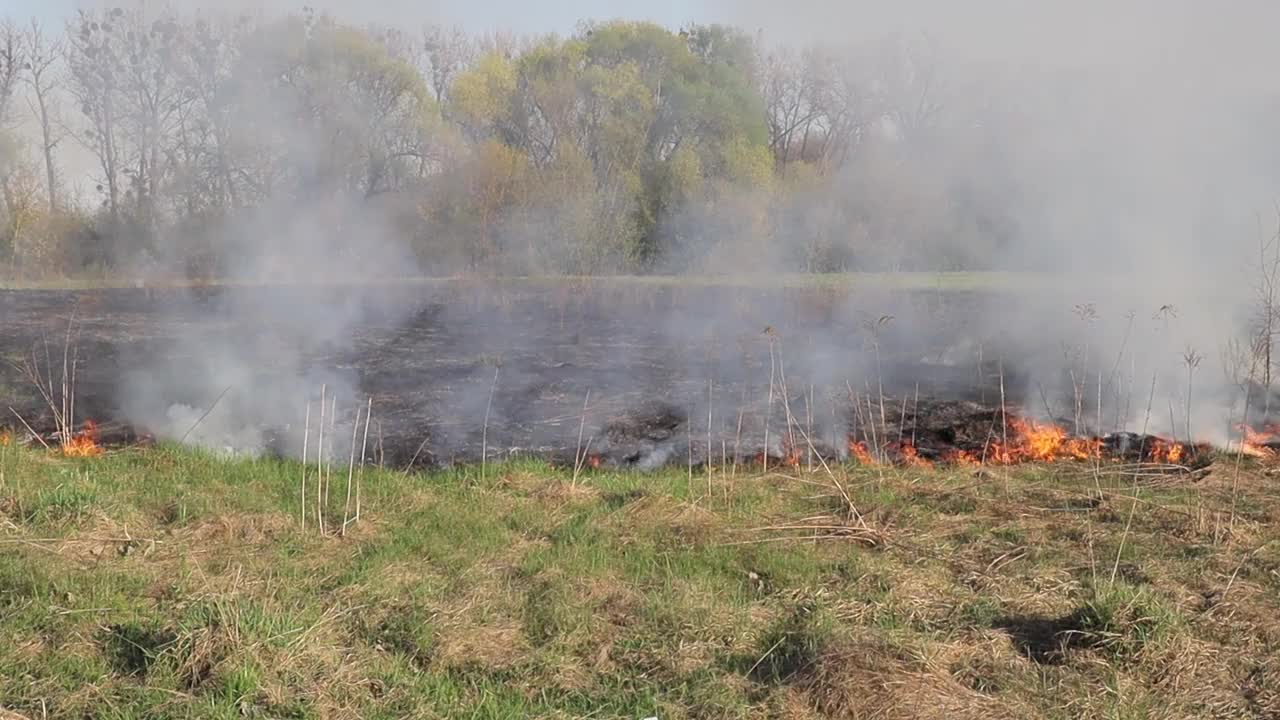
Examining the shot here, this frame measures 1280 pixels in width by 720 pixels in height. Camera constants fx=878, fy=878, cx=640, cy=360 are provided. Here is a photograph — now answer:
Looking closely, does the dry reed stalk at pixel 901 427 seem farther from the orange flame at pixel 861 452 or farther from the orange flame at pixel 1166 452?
the orange flame at pixel 1166 452

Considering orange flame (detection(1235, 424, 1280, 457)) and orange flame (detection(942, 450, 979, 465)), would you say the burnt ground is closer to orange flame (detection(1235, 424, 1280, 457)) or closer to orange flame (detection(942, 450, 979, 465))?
orange flame (detection(942, 450, 979, 465))

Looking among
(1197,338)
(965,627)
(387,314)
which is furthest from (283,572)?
(387,314)

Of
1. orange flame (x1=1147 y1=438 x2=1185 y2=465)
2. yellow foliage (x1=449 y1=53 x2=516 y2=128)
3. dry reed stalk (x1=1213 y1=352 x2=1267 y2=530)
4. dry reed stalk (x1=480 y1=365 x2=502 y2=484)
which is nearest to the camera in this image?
dry reed stalk (x1=1213 y1=352 x2=1267 y2=530)

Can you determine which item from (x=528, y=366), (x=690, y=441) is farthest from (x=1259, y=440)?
(x=528, y=366)

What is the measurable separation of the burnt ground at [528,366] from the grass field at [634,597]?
1519 mm

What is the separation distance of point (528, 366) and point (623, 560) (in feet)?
26.5

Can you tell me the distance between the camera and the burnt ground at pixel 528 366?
29.4ft

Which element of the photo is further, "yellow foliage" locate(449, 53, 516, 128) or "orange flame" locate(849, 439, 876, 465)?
"yellow foliage" locate(449, 53, 516, 128)

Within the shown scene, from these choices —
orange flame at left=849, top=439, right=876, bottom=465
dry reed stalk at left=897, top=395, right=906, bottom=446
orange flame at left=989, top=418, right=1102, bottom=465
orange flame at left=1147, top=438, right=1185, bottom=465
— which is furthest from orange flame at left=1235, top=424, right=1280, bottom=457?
orange flame at left=849, top=439, right=876, bottom=465

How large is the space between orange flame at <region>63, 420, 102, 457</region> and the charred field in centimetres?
17

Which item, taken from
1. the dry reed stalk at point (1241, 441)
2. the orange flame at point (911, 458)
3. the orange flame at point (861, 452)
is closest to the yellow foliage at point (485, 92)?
the orange flame at point (861, 452)

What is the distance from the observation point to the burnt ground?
8.97 meters

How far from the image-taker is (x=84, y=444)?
7.98 metres

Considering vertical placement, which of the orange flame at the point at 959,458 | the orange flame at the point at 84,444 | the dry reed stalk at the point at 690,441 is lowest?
the orange flame at the point at 959,458
